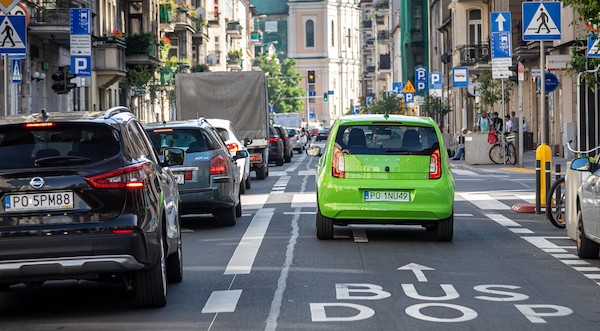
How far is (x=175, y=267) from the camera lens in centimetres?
1259

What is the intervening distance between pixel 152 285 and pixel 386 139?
667cm

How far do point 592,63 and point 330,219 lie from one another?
172 inches

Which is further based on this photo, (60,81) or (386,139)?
(60,81)

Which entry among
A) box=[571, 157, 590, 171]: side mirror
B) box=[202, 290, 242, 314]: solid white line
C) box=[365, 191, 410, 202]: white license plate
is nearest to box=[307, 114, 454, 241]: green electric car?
box=[365, 191, 410, 202]: white license plate

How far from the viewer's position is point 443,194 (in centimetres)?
1645

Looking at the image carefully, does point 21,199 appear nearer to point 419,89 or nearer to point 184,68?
point 419,89

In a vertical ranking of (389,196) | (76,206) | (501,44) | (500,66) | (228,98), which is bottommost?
(389,196)

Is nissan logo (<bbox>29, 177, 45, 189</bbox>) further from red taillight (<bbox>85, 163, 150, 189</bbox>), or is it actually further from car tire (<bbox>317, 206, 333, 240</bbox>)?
car tire (<bbox>317, 206, 333, 240</bbox>)

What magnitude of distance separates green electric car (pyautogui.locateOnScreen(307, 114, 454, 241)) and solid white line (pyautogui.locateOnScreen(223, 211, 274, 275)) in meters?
0.93

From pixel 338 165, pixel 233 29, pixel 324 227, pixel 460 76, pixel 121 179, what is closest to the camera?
pixel 121 179

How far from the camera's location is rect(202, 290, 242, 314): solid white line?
10.7 meters

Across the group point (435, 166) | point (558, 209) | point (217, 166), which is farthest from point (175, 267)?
point (558, 209)

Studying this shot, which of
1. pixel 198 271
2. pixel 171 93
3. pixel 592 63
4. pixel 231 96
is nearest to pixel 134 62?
pixel 171 93

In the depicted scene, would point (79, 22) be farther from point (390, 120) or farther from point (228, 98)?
point (390, 120)
